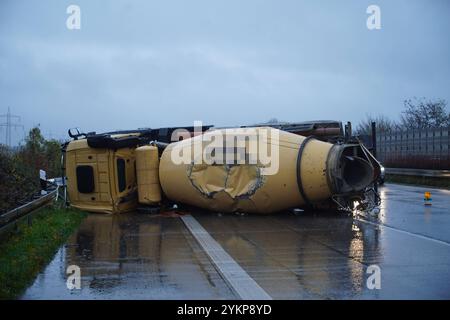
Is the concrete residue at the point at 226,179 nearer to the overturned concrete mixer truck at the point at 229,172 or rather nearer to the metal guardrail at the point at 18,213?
the overturned concrete mixer truck at the point at 229,172

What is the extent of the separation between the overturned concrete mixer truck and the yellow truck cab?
0.02 meters

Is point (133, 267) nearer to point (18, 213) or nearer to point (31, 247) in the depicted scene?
point (31, 247)

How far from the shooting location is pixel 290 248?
28.7ft

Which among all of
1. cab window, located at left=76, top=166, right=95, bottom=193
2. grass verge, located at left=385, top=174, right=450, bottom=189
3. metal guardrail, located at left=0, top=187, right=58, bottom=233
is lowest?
grass verge, located at left=385, top=174, right=450, bottom=189

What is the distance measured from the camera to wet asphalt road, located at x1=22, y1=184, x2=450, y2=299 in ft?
20.1

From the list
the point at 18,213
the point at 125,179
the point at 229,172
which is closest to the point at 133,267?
the point at 18,213

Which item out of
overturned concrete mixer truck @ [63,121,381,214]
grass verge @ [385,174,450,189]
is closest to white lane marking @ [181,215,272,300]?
overturned concrete mixer truck @ [63,121,381,214]

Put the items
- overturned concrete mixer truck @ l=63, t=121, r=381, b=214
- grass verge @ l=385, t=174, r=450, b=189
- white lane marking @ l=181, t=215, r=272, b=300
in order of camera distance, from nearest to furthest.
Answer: white lane marking @ l=181, t=215, r=272, b=300 → overturned concrete mixer truck @ l=63, t=121, r=381, b=214 → grass verge @ l=385, t=174, r=450, b=189

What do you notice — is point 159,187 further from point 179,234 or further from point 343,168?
point 343,168

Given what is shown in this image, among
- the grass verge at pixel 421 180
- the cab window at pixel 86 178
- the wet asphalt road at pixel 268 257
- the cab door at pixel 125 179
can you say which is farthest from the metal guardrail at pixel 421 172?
the cab window at pixel 86 178

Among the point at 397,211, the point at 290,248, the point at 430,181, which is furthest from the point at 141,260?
the point at 430,181

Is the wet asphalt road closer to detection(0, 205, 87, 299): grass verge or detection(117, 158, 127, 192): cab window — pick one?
detection(0, 205, 87, 299): grass verge

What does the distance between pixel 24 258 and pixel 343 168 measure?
7.16 m

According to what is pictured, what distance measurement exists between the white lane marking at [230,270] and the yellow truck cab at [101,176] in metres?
3.59
